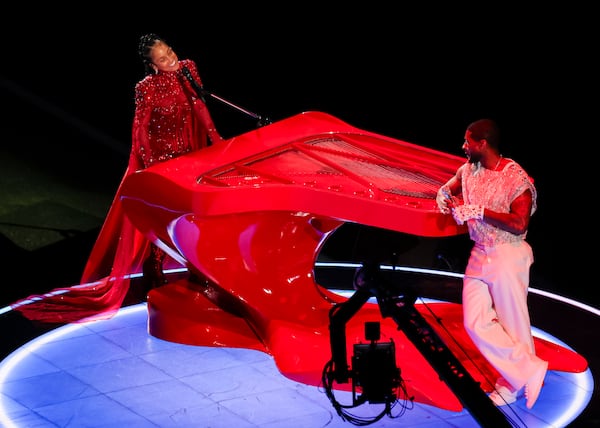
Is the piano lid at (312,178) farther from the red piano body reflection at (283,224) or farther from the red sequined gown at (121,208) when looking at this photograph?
the red sequined gown at (121,208)

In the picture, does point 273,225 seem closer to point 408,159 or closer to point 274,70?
point 408,159

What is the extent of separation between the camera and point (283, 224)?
5.06 meters

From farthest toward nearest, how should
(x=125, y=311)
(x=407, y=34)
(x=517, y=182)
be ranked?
(x=407, y=34) → (x=125, y=311) → (x=517, y=182)

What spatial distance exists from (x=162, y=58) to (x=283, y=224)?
1.24 metres

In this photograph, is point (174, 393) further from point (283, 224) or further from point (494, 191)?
point (494, 191)

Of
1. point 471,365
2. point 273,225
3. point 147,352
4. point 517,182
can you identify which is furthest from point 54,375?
point 517,182

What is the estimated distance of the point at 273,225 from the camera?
199 inches

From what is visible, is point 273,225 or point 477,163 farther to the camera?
point 273,225

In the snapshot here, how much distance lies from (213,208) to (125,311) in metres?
1.96

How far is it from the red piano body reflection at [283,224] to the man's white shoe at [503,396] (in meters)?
0.10

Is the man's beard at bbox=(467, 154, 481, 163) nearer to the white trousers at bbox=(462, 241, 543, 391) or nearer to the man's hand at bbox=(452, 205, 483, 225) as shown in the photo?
the man's hand at bbox=(452, 205, 483, 225)

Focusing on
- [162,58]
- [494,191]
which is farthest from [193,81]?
[494,191]

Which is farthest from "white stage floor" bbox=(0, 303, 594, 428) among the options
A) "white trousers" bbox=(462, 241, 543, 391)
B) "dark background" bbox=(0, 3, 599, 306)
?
"dark background" bbox=(0, 3, 599, 306)

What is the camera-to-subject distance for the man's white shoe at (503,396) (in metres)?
4.42
